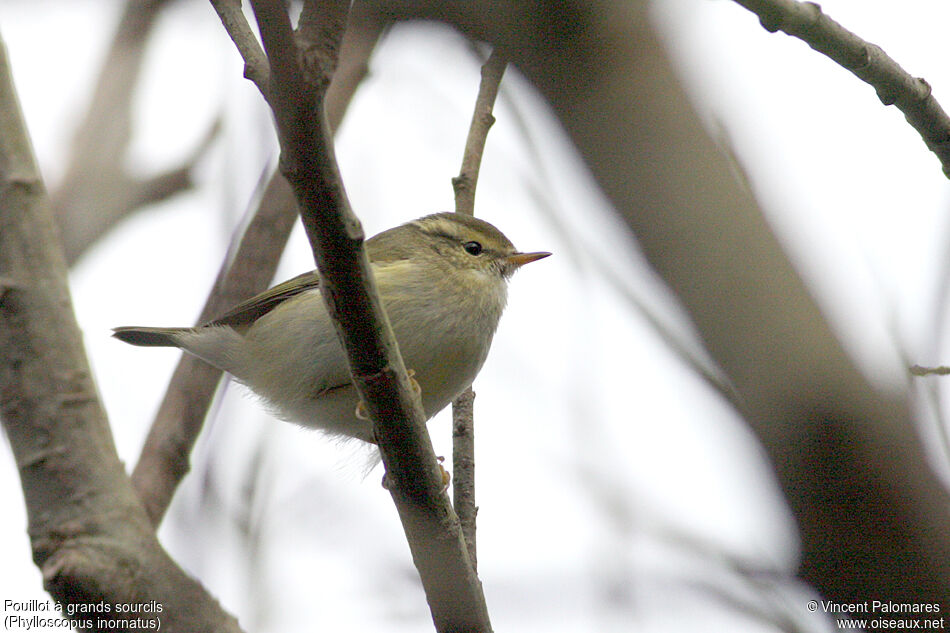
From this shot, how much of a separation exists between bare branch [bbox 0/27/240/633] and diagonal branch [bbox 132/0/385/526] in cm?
122

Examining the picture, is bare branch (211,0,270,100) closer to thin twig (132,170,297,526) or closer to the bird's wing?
thin twig (132,170,297,526)

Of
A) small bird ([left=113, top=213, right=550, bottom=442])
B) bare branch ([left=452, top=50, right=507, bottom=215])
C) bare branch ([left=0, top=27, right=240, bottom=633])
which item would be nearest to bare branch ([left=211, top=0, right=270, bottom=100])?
bare branch ([left=0, top=27, right=240, bottom=633])

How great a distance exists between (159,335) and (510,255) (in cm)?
182

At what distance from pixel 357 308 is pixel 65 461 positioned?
0.67 m

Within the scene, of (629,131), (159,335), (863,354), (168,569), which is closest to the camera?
(168,569)

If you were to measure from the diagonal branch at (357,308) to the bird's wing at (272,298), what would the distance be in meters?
2.10

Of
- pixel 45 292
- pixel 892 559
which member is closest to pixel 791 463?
pixel 892 559

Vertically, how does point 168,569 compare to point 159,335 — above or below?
below

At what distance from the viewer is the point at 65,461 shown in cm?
160

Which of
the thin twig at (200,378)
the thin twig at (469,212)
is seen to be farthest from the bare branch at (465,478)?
the thin twig at (200,378)

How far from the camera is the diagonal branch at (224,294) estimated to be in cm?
296

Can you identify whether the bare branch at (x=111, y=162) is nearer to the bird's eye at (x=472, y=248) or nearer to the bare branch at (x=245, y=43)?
the bird's eye at (x=472, y=248)

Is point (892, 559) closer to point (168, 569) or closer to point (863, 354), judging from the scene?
point (863, 354)

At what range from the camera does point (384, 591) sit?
3143 mm
